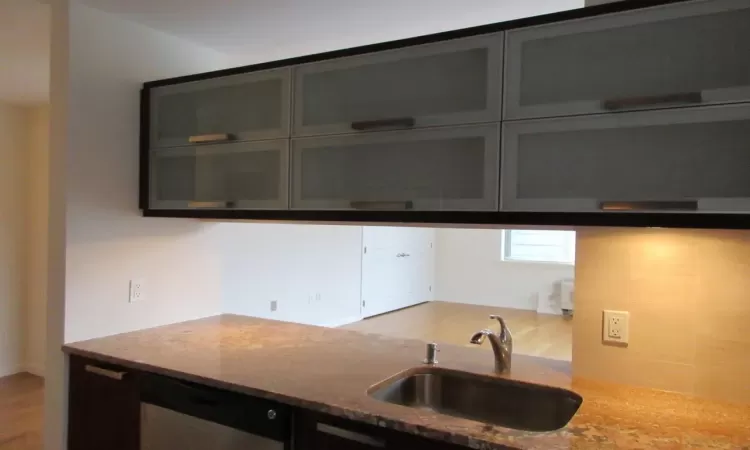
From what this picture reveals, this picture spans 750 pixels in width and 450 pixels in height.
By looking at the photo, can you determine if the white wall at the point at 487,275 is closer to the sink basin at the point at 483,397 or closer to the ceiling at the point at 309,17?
the ceiling at the point at 309,17

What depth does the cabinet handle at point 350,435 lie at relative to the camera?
1.53 metres

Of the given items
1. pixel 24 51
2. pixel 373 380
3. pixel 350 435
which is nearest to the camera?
pixel 350 435

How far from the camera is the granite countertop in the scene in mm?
1408

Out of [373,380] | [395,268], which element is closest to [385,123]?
[373,380]

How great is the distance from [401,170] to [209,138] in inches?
36.8

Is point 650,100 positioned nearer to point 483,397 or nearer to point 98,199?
point 483,397

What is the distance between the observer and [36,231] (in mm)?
4645

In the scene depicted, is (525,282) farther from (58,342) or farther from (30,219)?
(58,342)

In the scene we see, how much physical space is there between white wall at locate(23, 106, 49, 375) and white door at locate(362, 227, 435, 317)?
144 inches

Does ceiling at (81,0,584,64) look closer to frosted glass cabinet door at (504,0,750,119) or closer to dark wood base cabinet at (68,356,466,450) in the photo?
frosted glass cabinet door at (504,0,750,119)

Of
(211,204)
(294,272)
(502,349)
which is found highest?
(211,204)

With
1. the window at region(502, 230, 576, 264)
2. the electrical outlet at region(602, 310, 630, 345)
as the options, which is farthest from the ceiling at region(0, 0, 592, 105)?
the window at region(502, 230, 576, 264)

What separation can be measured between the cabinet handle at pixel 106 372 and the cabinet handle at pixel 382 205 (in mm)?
1108

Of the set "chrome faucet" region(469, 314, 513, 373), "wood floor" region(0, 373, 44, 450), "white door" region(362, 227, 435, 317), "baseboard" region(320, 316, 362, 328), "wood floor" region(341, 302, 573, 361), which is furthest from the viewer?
"white door" region(362, 227, 435, 317)
